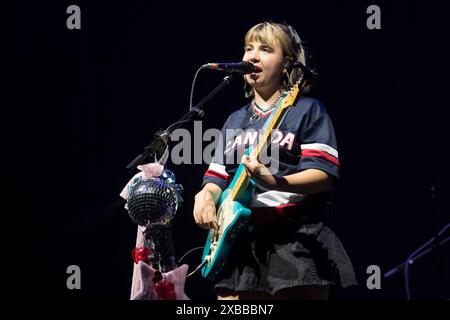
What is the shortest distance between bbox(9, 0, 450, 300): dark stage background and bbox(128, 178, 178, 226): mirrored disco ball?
3.60ft

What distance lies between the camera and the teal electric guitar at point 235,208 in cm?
190

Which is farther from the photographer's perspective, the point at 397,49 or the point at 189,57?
the point at 189,57

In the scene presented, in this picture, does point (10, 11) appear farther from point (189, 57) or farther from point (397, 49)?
point (397, 49)

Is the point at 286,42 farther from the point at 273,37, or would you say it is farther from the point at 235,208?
the point at 235,208

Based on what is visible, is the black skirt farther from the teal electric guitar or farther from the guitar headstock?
the guitar headstock

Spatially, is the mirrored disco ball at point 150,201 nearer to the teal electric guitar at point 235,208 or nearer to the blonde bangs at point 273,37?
the teal electric guitar at point 235,208

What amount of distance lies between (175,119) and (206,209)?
117 centimetres

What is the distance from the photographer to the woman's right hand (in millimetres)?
2035

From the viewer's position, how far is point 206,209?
2.06m

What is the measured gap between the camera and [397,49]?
9.87 ft

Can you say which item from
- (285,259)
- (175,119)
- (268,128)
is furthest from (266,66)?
(175,119)

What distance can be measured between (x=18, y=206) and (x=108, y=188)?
443mm

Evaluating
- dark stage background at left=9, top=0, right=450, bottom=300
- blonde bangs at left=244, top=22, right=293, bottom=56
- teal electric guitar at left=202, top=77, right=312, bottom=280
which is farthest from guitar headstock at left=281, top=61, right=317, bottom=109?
dark stage background at left=9, top=0, right=450, bottom=300

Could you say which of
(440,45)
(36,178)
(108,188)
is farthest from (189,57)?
(440,45)
